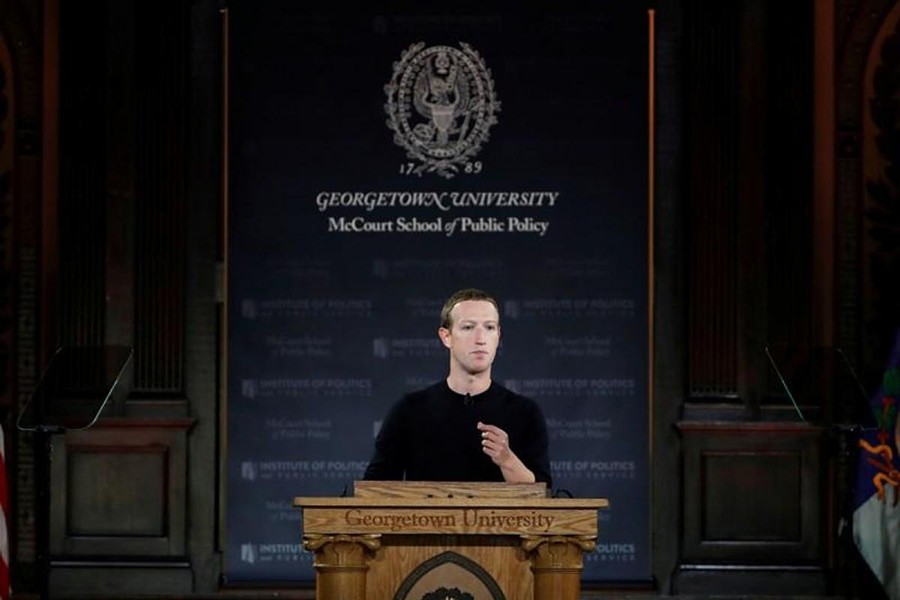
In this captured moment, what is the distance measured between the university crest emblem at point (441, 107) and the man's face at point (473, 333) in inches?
119

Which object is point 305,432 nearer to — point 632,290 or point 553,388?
point 553,388

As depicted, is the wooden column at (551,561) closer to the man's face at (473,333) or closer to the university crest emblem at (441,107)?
the man's face at (473,333)

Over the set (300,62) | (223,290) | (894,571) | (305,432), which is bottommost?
(894,571)

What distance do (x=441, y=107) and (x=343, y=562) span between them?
3871mm

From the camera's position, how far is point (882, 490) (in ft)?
24.4

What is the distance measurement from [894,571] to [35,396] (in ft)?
12.8

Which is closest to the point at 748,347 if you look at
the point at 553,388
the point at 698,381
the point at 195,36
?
the point at 698,381

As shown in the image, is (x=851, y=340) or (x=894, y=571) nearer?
(x=894, y=571)

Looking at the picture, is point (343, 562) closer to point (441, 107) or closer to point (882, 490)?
point (882, 490)

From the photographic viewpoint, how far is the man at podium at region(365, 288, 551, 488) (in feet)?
17.0

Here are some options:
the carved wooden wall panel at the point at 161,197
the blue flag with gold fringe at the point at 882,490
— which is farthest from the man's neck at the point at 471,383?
the carved wooden wall panel at the point at 161,197

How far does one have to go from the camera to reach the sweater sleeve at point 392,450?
17.3ft

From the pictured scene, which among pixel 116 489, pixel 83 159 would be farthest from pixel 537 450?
pixel 83 159

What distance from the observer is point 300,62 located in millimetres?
8172
